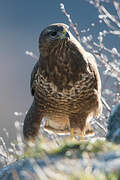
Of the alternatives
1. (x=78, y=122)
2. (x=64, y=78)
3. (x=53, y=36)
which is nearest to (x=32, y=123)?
(x=78, y=122)

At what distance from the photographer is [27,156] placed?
4266 millimetres

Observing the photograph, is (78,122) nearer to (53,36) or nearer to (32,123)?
(32,123)

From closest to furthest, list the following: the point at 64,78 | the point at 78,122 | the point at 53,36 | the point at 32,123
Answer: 1. the point at 53,36
2. the point at 64,78
3. the point at 78,122
4. the point at 32,123

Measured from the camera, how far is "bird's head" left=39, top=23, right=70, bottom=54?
6188 mm

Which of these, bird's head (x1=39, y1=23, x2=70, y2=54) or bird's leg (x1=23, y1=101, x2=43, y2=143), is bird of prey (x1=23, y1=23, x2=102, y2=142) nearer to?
bird's head (x1=39, y1=23, x2=70, y2=54)

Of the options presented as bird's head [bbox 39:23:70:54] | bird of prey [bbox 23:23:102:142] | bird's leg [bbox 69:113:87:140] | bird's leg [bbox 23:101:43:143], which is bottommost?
bird's leg [bbox 69:113:87:140]

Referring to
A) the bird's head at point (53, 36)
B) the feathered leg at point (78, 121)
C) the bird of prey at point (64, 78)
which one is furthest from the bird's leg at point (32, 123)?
the bird's head at point (53, 36)

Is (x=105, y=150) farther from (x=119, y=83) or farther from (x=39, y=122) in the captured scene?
(x=39, y=122)

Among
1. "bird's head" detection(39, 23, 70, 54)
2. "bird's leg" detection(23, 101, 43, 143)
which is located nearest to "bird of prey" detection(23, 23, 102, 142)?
"bird's head" detection(39, 23, 70, 54)

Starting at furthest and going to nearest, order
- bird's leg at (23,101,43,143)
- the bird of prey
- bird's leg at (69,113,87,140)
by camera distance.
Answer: bird's leg at (23,101,43,143)
bird's leg at (69,113,87,140)
the bird of prey

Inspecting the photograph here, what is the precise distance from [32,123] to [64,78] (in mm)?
882

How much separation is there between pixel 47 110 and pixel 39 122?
324 millimetres

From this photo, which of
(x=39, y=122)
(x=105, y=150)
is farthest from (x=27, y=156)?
(x=39, y=122)

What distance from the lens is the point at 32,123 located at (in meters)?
7.07
